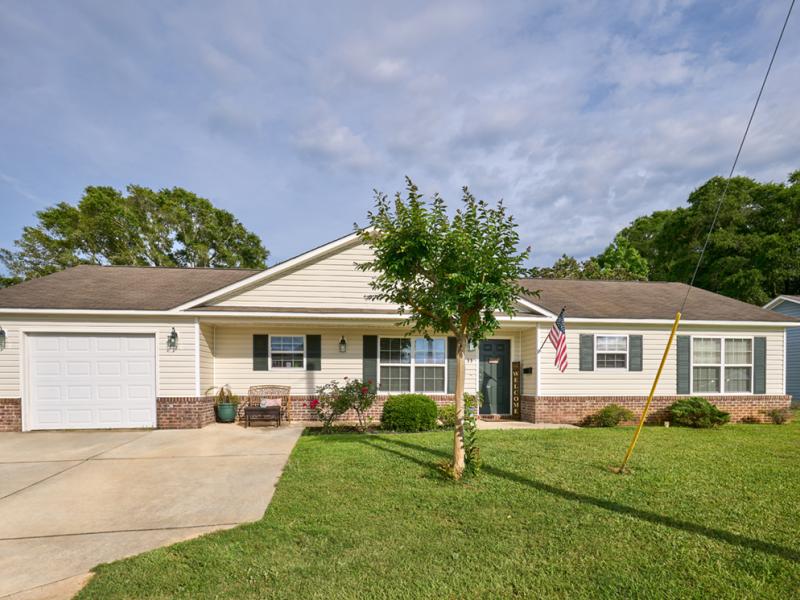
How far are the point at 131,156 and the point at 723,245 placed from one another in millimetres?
30257

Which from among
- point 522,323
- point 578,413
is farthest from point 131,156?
point 578,413

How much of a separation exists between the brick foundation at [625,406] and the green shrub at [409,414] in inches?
118

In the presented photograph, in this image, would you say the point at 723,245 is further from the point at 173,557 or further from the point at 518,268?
the point at 173,557

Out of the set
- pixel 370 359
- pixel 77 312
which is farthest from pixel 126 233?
pixel 370 359

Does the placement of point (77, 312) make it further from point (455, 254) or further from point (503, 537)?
point (503, 537)

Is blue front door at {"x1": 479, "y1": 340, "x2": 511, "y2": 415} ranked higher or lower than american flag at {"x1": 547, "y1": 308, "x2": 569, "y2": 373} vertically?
lower

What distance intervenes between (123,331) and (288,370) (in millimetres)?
3969

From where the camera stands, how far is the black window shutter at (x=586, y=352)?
11.6 m

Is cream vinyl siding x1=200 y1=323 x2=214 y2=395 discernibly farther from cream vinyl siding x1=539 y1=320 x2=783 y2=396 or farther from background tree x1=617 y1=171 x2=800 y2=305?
background tree x1=617 y1=171 x2=800 y2=305

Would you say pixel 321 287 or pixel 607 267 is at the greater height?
pixel 607 267

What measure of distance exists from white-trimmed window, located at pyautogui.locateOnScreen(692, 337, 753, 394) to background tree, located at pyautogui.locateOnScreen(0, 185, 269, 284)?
93.8 feet

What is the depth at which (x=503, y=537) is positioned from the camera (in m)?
4.10

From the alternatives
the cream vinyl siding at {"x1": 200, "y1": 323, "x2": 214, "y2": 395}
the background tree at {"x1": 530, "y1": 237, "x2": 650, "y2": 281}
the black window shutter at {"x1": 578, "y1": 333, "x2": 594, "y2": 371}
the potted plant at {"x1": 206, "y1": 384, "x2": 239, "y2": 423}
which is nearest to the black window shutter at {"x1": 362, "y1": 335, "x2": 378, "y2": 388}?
the potted plant at {"x1": 206, "y1": 384, "x2": 239, "y2": 423}

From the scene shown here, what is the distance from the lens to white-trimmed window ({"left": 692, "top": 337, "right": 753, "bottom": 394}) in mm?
12008
